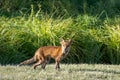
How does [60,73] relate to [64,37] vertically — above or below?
below

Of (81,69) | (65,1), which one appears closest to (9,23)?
(81,69)

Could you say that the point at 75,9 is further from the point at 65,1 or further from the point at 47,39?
the point at 47,39

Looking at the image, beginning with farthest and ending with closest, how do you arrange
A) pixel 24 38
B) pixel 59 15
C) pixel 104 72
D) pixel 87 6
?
pixel 87 6, pixel 59 15, pixel 24 38, pixel 104 72

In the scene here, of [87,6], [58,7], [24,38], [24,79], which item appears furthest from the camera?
[87,6]

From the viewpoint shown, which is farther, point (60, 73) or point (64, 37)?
point (64, 37)

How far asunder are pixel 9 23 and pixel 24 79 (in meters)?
4.85

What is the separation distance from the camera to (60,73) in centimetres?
1005

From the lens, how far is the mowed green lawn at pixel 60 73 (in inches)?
374

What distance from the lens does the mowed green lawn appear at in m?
9.50

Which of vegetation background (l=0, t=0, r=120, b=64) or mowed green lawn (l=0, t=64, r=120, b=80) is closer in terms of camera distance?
mowed green lawn (l=0, t=64, r=120, b=80)

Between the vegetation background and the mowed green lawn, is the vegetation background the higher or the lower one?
the higher one

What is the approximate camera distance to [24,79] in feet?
30.2

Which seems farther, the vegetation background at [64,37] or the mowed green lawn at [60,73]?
the vegetation background at [64,37]

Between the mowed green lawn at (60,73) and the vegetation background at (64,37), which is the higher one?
the vegetation background at (64,37)
